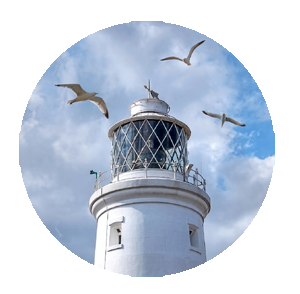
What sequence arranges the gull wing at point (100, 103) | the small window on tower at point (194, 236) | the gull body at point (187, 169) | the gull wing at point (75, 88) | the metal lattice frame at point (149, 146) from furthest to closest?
1. the metal lattice frame at point (149, 146)
2. the gull body at point (187, 169)
3. the small window on tower at point (194, 236)
4. the gull wing at point (100, 103)
5. the gull wing at point (75, 88)

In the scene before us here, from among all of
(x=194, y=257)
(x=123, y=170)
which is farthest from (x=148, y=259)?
(x=123, y=170)

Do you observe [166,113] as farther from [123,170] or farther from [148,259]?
[148,259]

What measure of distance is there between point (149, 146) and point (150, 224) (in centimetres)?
240

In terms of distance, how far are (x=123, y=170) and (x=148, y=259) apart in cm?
281

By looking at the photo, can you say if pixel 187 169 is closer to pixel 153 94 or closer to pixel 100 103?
pixel 153 94

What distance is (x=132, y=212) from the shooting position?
9.99 m

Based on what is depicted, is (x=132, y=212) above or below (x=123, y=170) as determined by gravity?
below

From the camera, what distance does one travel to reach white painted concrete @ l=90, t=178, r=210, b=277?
9406 millimetres

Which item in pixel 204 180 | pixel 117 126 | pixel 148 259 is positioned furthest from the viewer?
pixel 117 126

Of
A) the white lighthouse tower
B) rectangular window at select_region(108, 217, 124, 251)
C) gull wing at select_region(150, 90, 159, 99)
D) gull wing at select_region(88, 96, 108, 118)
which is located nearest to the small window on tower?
the white lighthouse tower

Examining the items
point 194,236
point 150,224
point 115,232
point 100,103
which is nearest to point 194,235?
point 194,236

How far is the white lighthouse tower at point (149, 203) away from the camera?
9.50m

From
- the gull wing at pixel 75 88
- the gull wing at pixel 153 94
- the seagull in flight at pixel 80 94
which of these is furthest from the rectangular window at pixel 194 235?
the gull wing at pixel 75 88

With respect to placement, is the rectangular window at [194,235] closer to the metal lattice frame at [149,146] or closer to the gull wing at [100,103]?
the metal lattice frame at [149,146]
